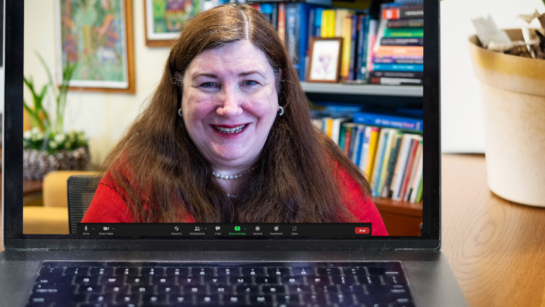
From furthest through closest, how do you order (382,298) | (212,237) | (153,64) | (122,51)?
1. (122,51)
2. (153,64)
3. (212,237)
4. (382,298)

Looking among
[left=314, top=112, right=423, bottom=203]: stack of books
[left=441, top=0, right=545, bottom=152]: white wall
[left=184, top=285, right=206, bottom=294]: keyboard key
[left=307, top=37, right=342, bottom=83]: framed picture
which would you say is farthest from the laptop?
[left=441, top=0, right=545, bottom=152]: white wall

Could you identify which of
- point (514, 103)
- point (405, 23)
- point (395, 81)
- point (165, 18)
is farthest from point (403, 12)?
point (165, 18)

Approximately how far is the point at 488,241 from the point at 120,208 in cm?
54

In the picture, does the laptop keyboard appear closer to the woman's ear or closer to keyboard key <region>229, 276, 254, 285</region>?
keyboard key <region>229, 276, 254, 285</region>

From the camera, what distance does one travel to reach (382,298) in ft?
1.54

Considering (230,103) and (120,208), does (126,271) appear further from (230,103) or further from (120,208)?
(230,103)

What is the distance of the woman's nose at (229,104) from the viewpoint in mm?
600

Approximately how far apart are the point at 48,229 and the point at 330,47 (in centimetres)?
56

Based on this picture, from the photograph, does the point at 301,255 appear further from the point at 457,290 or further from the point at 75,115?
the point at 75,115

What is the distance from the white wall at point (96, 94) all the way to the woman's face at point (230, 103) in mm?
80

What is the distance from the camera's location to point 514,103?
74 cm

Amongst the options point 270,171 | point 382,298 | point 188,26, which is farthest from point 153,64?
point 382,298

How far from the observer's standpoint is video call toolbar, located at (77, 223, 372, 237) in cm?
58

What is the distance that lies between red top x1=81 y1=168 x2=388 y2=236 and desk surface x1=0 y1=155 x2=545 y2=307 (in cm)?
12
